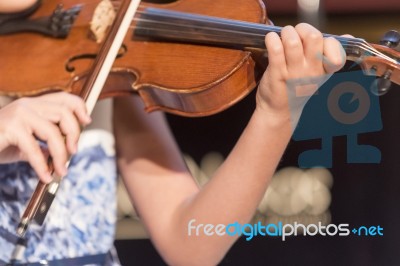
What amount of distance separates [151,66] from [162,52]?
0.09 feet

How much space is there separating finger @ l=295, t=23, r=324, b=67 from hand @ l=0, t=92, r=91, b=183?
10.3 inches

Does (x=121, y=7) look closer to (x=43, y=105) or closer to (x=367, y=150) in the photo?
(x=43, y=105)

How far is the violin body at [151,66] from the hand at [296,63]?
0.05m

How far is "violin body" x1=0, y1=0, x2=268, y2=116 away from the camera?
809mm

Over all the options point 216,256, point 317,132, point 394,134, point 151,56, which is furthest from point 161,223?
point 394,134

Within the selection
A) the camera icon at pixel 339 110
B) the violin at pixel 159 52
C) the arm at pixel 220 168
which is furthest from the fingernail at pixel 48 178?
the camera icon at pixel 339 110

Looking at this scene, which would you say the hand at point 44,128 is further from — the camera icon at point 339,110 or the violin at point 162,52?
the camera icon at point 339,110

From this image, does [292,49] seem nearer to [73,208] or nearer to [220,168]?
[220,168]

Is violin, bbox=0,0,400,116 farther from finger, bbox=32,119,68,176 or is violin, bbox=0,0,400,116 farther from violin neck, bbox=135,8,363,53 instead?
finger, bbox=32,119,68,176

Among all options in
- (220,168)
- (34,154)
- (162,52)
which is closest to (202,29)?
(162,52)

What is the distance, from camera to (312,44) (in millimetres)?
743

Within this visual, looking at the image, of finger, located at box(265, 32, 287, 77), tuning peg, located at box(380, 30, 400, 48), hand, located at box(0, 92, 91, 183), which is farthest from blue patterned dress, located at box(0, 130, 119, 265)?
tuning peg, located at box(380, 30, 400, 48)

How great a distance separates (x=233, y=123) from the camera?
4.50 ft

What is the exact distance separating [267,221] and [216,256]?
1.41 feet
